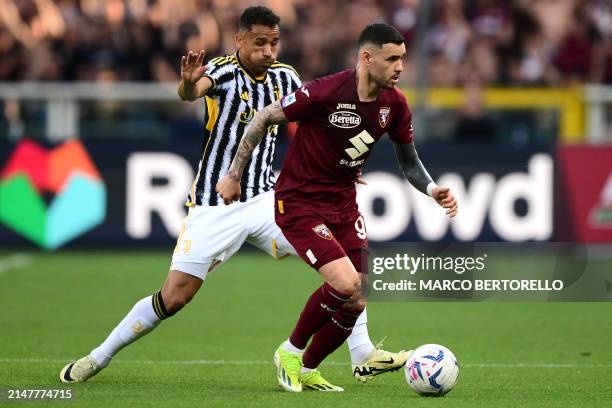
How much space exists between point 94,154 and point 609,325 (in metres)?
7.62

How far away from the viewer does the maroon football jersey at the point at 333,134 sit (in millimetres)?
7227

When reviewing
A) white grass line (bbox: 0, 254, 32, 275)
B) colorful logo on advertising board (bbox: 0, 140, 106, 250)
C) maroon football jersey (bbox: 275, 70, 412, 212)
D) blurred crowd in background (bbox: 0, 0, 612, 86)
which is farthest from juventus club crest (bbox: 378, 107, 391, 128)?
blurred crowd in background (bbox: 0, 0, 612, 86)

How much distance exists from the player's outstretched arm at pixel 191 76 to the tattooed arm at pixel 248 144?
1.45 ft

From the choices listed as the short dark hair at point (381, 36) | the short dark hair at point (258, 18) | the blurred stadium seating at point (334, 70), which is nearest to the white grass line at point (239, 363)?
the short dark hair at point (258, 18)

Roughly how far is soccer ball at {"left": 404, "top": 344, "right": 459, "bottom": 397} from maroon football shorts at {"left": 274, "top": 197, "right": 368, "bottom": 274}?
64cm

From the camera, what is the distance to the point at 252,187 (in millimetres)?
7965

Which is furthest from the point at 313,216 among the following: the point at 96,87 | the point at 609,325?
the point at 96,87

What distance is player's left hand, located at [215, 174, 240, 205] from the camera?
7.16 metres

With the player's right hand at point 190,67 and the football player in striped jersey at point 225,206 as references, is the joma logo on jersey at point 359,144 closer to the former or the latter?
the football player in striped jersey at point 225,206

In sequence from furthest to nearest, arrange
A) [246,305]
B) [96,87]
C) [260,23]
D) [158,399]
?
[96,87] < [246,305] < [260,23] < [158,399]

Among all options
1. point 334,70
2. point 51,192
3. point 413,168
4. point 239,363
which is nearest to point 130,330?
point 239,363

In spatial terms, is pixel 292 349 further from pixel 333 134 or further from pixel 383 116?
pixel 383 116

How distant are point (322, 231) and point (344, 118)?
66cm

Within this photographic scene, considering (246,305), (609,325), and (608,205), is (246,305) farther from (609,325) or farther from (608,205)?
(608,205)
